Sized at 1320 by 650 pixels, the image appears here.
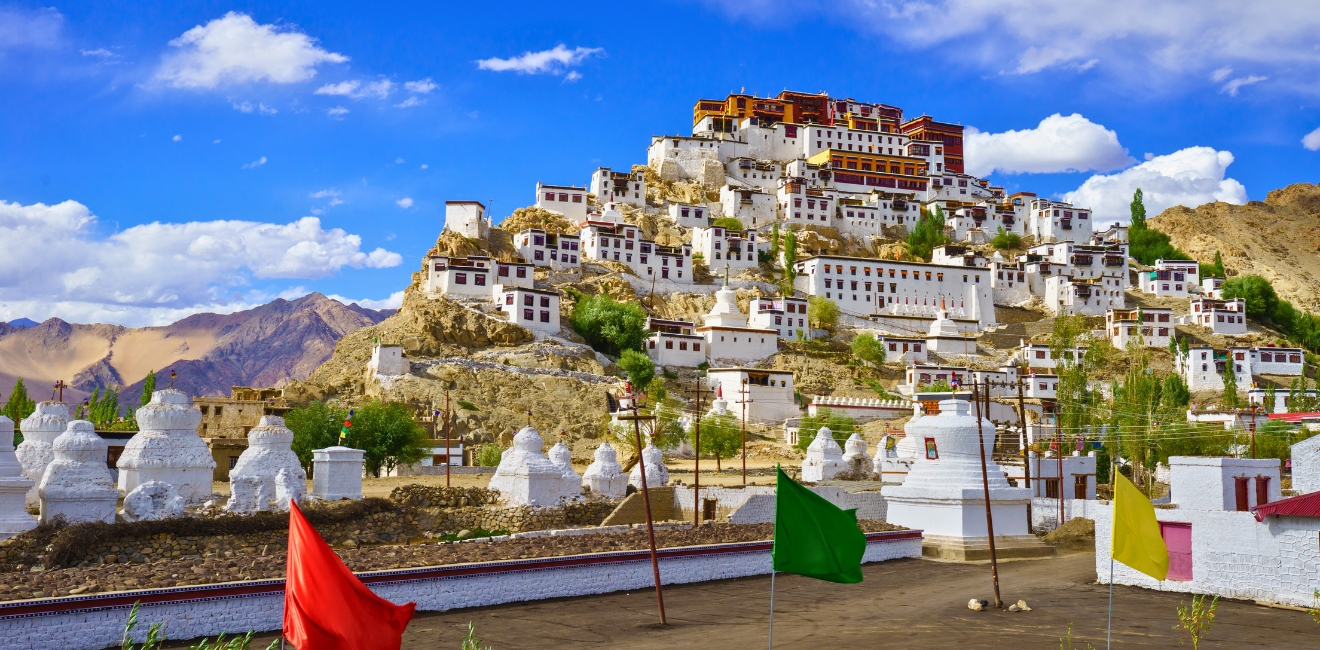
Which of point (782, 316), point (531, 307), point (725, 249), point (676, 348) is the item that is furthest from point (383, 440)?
point (725, 249)

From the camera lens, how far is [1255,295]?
104 m

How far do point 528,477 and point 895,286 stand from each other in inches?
2594

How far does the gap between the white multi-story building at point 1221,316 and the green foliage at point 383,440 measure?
249 feet

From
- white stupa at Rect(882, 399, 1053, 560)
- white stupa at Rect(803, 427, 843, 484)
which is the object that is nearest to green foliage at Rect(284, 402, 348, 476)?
white stupa at Rect(803, 427, 843, 484)

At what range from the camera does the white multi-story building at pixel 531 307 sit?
75.8m

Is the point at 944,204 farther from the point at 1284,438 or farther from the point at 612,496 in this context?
the point at 612,496

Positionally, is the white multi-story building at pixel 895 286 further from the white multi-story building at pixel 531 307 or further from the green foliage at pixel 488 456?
→ the green foliage at pixel 488 456

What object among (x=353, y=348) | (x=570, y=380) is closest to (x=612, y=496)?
(x=570, y=380)

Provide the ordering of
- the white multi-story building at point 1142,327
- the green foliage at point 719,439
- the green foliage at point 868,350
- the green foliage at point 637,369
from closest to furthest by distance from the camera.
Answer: the green foliage at point 719,439 < the green foliage at point 637,369 < the green foliage at point 868,350 < the white multi-story building at point 1142,327

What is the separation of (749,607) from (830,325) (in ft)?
225

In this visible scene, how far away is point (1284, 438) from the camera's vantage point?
59688mm

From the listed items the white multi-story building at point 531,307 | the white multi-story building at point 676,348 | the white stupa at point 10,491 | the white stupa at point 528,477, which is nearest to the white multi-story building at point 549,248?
the white multi-story building at point 531,307

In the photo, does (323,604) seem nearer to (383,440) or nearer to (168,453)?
(168,453)

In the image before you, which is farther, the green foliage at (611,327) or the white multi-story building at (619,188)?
the white multi-story building at (619,188)
